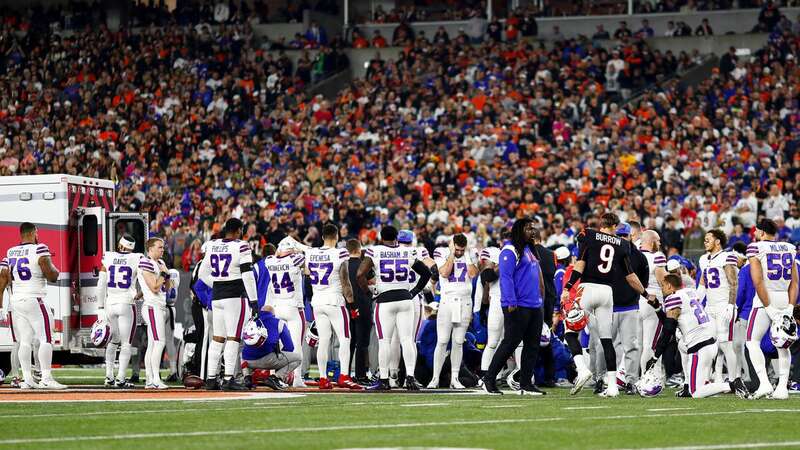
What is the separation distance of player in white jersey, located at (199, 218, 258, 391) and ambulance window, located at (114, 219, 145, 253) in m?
3.94

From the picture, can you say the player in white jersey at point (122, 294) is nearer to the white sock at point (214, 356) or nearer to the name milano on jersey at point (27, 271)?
the name milano on jersey at point (27, 271)

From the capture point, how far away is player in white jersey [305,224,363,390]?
55.1ft

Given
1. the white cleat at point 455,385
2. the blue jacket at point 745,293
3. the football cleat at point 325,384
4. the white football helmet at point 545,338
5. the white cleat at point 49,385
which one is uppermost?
the blue jacket at point 745,293

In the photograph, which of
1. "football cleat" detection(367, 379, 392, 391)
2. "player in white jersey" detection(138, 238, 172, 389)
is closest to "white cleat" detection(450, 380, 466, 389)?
"football cleat" detection(367, 379, 392, 391)

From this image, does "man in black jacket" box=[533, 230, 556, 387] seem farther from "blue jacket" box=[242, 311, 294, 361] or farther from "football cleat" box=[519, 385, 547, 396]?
"blue jacket" box=[242, 311, 294, 361]

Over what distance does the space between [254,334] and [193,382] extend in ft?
3.38

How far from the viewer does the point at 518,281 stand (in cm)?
1501

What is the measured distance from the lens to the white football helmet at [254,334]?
16.1m

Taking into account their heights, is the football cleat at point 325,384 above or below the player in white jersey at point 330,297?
below

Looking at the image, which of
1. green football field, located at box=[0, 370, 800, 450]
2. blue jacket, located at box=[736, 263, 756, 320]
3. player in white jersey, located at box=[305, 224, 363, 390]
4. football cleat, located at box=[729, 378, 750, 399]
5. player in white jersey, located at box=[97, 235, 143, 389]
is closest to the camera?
green football field, located at box=[0, 370, 800, 450]

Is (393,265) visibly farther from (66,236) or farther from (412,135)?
(412,135)

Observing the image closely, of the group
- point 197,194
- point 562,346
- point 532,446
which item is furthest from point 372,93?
point 532,446

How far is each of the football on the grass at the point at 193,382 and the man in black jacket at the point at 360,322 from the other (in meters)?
2.32

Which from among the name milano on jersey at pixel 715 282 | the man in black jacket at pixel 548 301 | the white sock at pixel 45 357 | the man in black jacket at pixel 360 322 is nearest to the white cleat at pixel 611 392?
the name milano on jersey at pixel 715 282
